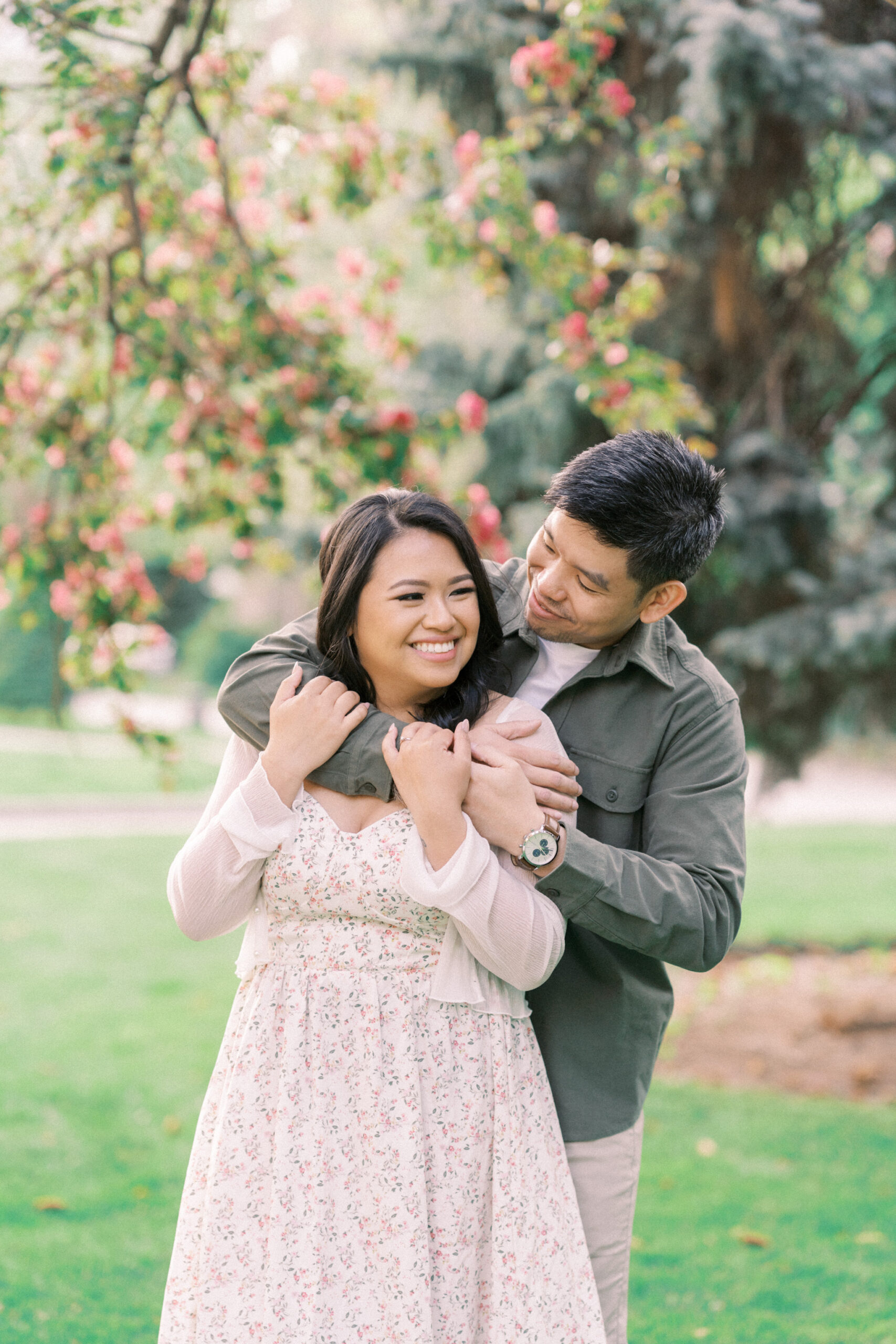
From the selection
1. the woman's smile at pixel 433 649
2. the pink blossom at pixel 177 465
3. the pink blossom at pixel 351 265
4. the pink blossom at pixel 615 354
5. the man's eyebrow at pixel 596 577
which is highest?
the pink blossom at pixel 351 265

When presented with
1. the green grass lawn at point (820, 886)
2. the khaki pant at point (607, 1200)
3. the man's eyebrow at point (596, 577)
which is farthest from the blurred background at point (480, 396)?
the man's eyebrow at point (596, 577)

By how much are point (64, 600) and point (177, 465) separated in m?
0.77

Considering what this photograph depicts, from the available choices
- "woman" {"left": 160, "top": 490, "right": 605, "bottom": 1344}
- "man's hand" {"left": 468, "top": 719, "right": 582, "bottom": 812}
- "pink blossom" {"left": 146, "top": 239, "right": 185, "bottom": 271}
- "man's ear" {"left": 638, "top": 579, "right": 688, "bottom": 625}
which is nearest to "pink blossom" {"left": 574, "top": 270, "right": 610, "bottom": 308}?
"pink blossom" {"left": 146, "top": 239, "right": 185, "bottom": 271}

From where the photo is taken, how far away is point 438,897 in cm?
182

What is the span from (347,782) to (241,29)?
927 centimetres

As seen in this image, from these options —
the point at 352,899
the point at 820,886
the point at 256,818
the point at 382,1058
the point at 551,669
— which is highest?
the point at 551,669

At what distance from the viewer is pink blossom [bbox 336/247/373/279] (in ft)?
15.6

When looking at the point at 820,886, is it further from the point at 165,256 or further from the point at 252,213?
the point at 165,256

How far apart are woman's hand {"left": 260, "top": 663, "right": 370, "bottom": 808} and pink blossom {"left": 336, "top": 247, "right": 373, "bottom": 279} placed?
3.18 metres

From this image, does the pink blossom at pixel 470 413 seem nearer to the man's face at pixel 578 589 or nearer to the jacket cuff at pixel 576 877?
the man's face at pixel 578 589

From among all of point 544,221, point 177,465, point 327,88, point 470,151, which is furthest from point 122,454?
point 544,221

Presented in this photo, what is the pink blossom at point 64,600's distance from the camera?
4090mm

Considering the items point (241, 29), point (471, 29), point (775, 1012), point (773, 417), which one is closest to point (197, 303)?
point (471, 29)

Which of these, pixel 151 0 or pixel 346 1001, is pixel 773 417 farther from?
pixel 346 1001
